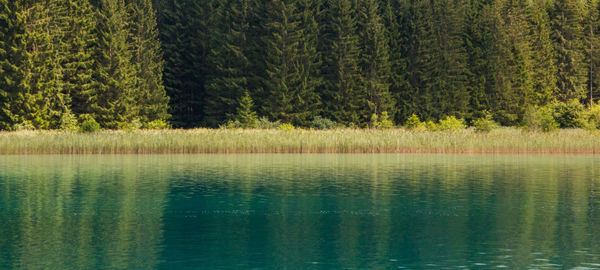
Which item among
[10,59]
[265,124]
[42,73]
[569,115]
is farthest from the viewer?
[569,115]

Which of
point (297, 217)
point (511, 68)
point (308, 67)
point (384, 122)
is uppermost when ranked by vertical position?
point (511, 68)

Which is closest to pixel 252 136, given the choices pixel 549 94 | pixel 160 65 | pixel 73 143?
pixel 73 143

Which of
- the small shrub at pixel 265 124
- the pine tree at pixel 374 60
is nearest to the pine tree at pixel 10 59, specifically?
the small shrub at pixel 265 124

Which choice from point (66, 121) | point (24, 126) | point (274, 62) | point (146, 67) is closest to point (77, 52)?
point (146, 67)

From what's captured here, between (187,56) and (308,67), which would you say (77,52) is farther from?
(308,67)

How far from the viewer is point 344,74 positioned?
90438 millimetres

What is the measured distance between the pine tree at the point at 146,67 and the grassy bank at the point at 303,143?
25619mm

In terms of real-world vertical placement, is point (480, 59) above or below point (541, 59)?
below

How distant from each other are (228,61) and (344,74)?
14163 millimetres

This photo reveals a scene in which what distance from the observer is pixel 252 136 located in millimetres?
60062

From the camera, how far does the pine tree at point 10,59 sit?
7081cm

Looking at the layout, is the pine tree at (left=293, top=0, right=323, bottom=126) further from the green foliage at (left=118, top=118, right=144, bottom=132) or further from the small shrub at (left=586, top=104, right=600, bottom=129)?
the small shrub at (left=586, top=104, right=600, bottom=129)

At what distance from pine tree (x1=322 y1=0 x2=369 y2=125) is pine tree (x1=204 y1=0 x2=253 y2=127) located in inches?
396

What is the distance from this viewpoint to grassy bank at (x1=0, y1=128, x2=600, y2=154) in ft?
189
